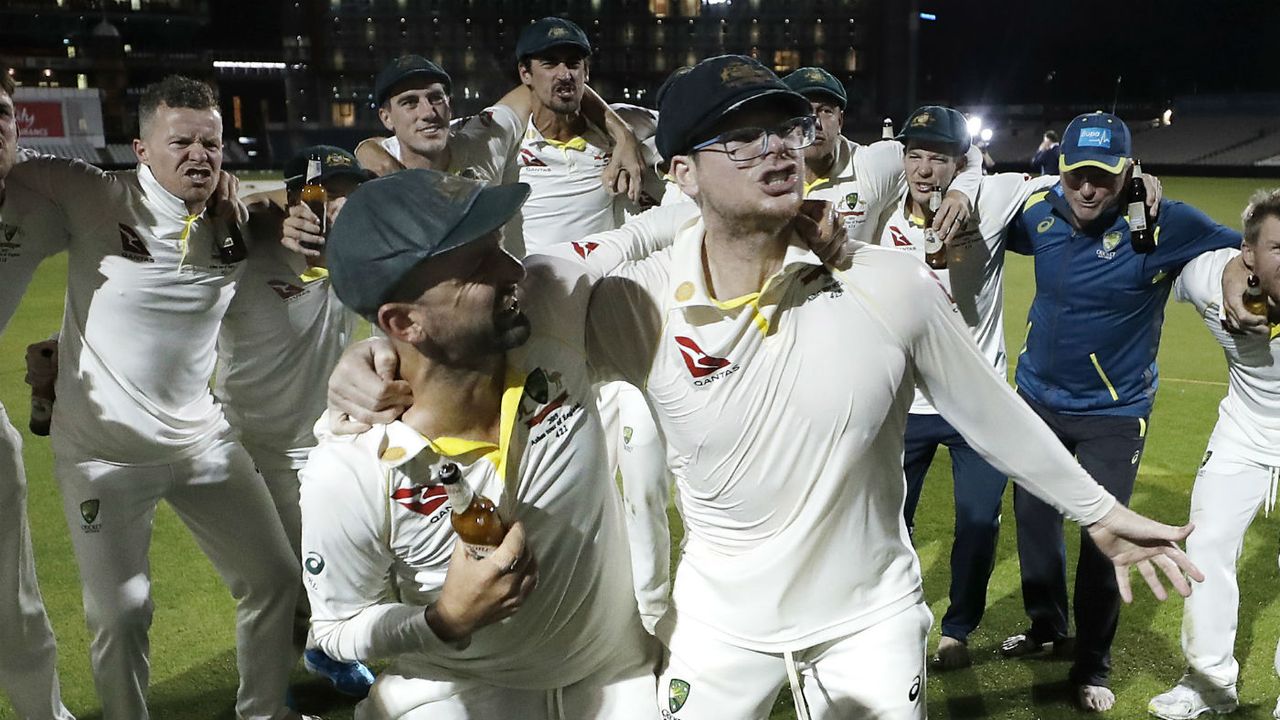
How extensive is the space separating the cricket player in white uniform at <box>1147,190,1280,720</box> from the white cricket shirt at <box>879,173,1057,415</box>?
0.94m

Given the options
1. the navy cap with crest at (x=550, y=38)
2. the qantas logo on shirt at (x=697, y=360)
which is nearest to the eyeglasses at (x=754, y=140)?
the qantas logo on shirt at (x=697, y=360)

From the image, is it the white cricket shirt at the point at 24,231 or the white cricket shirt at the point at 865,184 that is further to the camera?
the white cricket shirt at the point at 865,184

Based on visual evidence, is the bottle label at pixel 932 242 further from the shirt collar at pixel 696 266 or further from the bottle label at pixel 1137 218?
the shirt collar at pixel 696 266

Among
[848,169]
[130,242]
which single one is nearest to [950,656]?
[848,169]

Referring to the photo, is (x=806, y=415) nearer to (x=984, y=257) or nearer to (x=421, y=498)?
(x=421, y=498)

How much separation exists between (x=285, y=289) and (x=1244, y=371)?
4.35 metres

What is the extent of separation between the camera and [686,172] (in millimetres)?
2875

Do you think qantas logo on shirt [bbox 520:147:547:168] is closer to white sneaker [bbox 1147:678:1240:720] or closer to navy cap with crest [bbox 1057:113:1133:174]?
navy cap with crest [bbox 1057:113:1133:174]

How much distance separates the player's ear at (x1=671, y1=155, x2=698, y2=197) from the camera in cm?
283

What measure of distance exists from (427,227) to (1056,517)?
3798 mm

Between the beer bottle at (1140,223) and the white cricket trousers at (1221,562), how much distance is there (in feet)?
3.35

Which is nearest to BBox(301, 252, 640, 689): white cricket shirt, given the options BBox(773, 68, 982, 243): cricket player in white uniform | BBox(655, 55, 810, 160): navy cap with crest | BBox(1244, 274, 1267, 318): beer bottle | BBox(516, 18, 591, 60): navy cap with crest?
BBox(655, 55, 810, 160): navy cap with crest

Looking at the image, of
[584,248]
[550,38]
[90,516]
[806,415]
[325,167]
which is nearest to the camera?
[806,415]

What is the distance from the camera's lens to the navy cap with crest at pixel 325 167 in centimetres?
497
